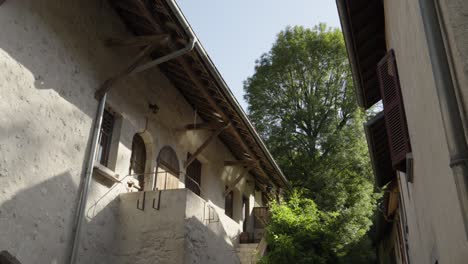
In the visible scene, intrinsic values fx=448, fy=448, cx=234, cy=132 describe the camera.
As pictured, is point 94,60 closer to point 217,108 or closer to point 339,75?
point 217,108

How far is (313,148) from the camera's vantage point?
1931 cm

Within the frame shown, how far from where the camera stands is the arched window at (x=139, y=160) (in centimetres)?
945

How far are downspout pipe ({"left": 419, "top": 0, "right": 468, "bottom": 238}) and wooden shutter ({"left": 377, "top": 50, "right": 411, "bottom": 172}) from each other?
319cm

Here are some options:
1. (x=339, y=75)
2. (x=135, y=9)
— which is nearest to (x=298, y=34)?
(x=339, y=75)

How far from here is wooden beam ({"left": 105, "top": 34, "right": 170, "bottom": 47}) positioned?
8109mm

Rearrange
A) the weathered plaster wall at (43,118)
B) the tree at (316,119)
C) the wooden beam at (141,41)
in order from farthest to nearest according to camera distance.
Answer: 1. the tree at (316,119)
2. the wooden beam at (141,41)
3. the weathered plaster wall at (43,118)

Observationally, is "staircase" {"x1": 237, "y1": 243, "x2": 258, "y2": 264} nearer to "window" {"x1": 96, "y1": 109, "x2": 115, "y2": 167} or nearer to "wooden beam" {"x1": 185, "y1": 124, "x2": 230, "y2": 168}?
"wooden beam" {"x1": 185, "y1": 124, "x2": 230, "y2": 168}

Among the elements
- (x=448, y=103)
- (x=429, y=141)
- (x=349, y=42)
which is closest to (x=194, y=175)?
(x=349, y=42)

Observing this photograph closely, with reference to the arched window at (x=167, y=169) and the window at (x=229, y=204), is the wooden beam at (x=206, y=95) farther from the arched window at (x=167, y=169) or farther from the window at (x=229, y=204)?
the window at (x=229, y=204)

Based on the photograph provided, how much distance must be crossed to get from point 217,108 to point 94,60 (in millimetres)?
3515

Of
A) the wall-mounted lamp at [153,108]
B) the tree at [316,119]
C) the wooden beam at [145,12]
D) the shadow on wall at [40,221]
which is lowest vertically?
the shadow on wall at [40,221]

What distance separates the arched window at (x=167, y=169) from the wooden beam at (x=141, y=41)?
2.80 m

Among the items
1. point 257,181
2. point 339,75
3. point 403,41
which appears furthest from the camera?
point 339,75

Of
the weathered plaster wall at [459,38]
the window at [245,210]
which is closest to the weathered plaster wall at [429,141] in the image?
the weathered plaster wall at [459,38]
